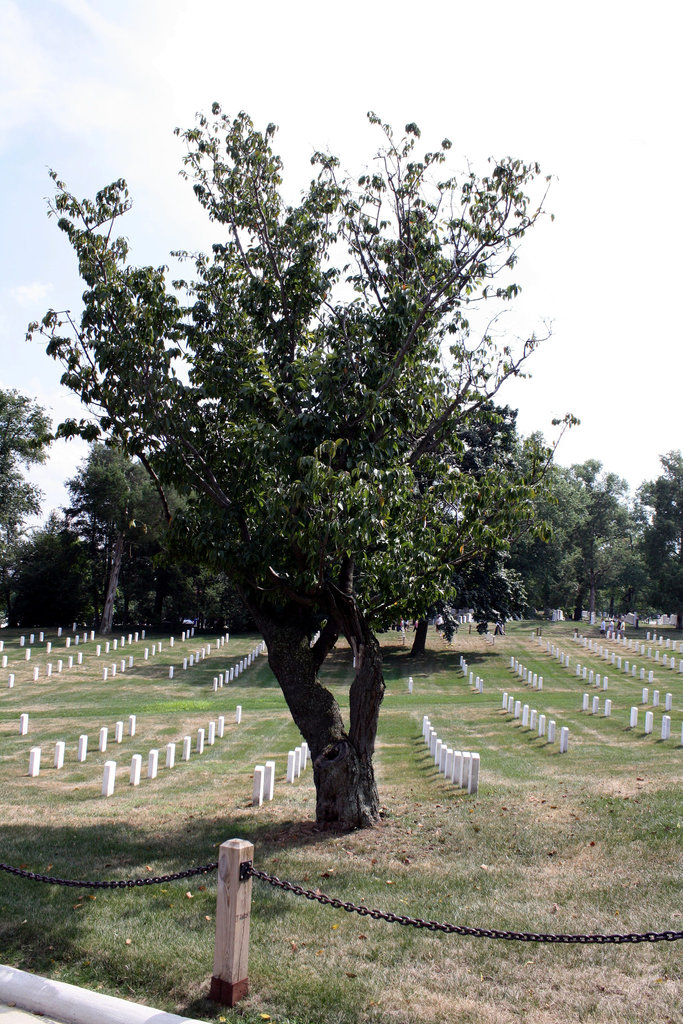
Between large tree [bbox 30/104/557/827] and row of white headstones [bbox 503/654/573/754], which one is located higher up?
large tree [bbox 30/104/557/827]

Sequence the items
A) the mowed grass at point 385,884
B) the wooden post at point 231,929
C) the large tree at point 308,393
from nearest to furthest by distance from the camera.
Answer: the wooden post at point 231,929 < the mowed grass at point 385,884 < the large tree at point 308,393

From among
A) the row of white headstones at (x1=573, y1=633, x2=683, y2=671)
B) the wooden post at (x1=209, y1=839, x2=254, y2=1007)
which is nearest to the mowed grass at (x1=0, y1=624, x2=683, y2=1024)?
the wooden post at (x1=209, y1=839, x2=254, y2=1007)

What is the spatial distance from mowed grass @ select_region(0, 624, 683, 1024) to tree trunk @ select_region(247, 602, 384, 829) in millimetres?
420

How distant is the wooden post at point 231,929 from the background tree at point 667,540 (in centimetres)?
6229

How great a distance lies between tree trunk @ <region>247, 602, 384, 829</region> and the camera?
9.95 m

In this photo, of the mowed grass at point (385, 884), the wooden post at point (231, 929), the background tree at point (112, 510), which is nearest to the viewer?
the wooden post at point (231, 929)

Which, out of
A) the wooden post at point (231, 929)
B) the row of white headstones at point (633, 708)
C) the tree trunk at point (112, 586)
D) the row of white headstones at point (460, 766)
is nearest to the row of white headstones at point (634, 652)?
the row of white headstones at point (633, 708)

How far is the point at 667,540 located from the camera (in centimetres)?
6431

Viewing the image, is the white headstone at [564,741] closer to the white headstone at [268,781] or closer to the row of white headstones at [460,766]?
the row of white headstones at [460,766]

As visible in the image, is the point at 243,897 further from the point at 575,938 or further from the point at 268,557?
the point at 268,557

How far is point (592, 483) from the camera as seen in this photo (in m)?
81.5

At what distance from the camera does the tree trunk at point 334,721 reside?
32.6 ft

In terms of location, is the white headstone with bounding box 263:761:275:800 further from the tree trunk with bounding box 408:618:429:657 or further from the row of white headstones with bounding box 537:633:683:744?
the tree trunk with bounding box 408:618:429:657

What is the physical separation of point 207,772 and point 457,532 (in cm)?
840
